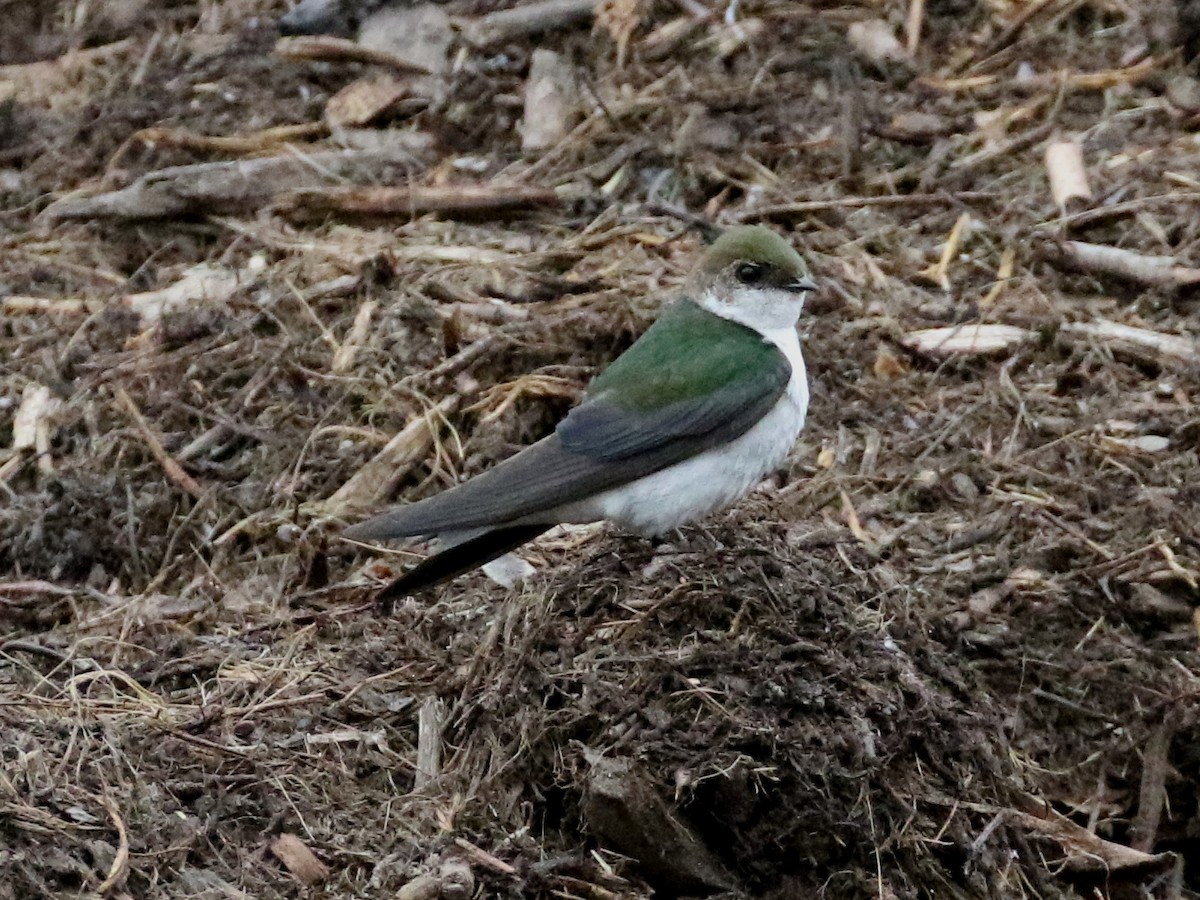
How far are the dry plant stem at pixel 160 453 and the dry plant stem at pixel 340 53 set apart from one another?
2.94m

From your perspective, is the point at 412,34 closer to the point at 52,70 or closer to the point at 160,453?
the point at 52,70

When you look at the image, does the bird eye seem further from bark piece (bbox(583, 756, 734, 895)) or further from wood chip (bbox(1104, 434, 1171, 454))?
bark piece (bbox(583, 756, 734, 895))

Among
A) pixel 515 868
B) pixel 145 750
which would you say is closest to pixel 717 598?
pixel 515 868

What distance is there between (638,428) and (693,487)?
272mm

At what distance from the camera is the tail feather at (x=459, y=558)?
500 cm

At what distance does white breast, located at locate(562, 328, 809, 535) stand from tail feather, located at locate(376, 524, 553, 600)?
0.56 feet

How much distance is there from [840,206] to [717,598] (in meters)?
3.45

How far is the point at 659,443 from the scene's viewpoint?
5379 millimetres

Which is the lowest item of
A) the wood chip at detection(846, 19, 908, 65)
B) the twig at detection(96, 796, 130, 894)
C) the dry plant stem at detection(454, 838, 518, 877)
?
the wood chip at detection(846, 19, 908, 65)

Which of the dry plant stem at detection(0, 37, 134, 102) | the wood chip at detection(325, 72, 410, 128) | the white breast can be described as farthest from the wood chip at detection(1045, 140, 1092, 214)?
the dry plant stem at detection(0, 37, 134, 102)

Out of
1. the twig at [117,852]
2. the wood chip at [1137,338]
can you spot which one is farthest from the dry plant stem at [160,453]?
the wood chip at [1137,338]

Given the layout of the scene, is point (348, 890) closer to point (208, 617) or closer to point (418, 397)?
point (208, 617)

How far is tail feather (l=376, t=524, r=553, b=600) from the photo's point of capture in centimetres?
500

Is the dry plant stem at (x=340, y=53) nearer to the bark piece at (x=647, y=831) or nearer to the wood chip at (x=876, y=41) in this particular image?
the wood chip at (x=876, y=41)
